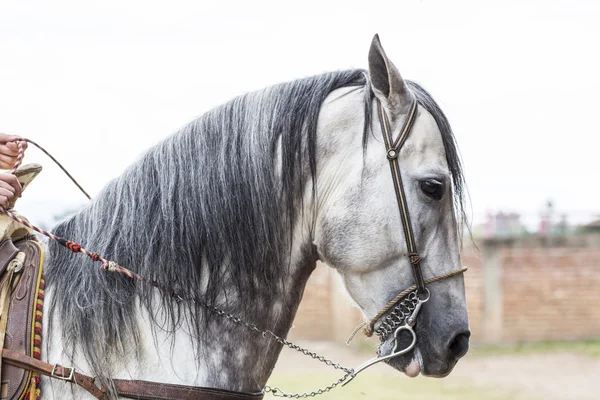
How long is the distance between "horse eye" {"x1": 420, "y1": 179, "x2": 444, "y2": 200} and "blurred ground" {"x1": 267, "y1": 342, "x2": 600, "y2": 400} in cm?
771

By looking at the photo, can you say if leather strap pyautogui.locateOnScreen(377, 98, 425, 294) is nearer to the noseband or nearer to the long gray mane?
the noseband

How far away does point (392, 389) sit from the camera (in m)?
11.1

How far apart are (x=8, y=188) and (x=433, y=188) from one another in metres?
1.47

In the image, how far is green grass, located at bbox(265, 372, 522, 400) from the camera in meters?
10.3

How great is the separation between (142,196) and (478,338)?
14.2m

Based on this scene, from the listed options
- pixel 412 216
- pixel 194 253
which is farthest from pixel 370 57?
pixel 194 253

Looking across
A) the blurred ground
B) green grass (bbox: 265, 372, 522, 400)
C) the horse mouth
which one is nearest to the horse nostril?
the horse mouth

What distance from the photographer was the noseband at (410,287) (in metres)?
2.37

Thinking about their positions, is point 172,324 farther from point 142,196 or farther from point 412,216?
point 412,216

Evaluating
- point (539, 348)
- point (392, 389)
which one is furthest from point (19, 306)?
point (539, 348)

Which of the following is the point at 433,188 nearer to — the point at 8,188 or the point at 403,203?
the point at 403,203

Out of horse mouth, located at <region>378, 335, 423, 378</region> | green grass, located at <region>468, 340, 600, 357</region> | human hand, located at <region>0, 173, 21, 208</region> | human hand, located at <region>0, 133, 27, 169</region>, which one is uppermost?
human hand, located at <region>0, 133, 27, 169</region>

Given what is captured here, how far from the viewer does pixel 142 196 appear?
2.44 meters

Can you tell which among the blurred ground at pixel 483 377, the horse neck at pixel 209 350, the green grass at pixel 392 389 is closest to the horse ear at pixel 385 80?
the horse neck at pixel 209 350
